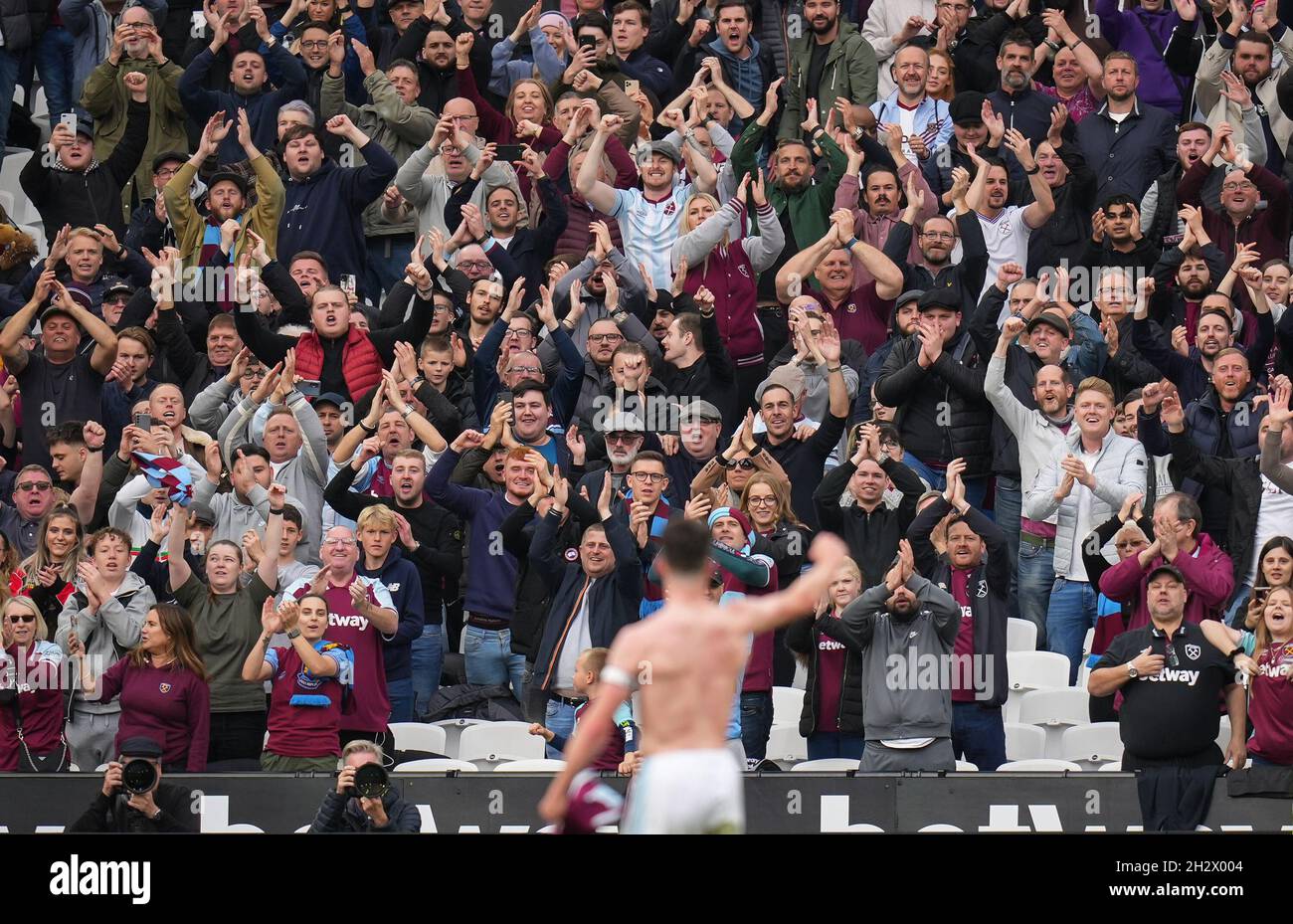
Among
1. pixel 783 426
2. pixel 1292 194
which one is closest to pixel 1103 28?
pixel 1292 194

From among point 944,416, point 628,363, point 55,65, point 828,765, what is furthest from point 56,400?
point 828,765

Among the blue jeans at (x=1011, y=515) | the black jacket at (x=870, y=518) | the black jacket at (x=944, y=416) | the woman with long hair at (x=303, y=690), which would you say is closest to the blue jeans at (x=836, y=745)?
the black jacket at (x=870, y=518)

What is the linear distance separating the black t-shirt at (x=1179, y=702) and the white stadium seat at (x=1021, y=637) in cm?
213

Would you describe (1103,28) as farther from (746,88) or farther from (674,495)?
(674,495)

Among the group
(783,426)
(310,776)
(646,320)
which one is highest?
(646,320)

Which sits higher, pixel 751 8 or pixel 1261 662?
pixel 751 8

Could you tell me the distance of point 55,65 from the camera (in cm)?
1994

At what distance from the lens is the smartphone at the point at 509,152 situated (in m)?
18.1

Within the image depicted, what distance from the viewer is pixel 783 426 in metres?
14.8

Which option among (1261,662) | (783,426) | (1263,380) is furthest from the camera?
(1263,380)

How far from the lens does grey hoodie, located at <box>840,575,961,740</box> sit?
13.0 metres

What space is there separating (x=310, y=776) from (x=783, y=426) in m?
3.95

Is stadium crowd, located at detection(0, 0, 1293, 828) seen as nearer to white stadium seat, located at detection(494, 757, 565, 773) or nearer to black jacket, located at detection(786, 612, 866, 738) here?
black jacket, located at detection(786, 612, 866, 738)

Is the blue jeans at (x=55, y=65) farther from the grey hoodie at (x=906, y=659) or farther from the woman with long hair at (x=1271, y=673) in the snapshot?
the woman with long hair at (x=1271, y=673)
